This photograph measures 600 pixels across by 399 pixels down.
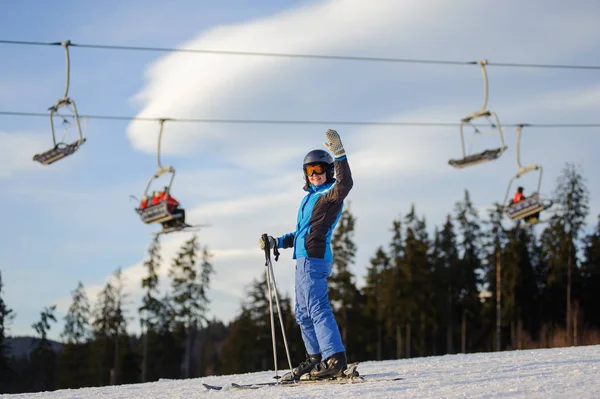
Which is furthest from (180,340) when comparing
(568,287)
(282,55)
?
(282,55)

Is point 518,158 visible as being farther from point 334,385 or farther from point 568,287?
point 568,287

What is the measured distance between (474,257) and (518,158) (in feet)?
165

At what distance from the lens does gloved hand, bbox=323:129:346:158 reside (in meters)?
8.66

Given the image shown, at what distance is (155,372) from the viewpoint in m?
68.4

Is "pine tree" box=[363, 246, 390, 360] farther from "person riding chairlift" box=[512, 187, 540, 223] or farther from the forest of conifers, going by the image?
"person riding chairlift" box=[512, 187, 540, 223]

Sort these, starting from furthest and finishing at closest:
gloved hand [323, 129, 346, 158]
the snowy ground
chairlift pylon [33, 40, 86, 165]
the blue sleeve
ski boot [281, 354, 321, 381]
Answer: chairlift pylon [33, 40, 86, 165] → the blue sleeve → ski boot [281, 354, 321, 381] → gloved hand [323, 129, 346, 158] → the snowy ground

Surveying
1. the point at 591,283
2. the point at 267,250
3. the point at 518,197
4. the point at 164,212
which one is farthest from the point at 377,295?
the point at 267,250

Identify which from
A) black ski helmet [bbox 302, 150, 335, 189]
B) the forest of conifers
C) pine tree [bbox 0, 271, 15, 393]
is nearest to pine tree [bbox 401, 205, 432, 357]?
the forest of conifers

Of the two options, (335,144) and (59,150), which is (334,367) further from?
(59,150)

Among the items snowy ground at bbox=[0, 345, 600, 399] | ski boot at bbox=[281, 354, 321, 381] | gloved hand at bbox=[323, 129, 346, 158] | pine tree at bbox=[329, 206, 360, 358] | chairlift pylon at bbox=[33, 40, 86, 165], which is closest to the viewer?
snowy ground at bbox=[0, 345, 600, 399]

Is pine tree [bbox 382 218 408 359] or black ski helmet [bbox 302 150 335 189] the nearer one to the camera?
black ski helmet [bbox 302 150 335 189]

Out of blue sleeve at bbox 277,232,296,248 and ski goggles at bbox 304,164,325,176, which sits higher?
ski goggles at bbox 304,164,325,176

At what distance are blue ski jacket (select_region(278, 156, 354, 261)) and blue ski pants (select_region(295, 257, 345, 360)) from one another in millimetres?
113

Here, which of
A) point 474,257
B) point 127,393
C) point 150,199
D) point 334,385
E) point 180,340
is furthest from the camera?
point 474,257
